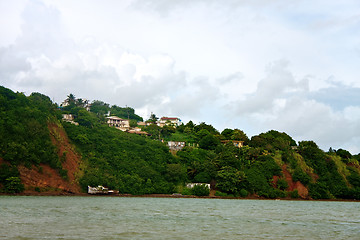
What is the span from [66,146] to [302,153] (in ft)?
201

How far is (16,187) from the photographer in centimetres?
6212

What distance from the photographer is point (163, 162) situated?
8775 centimetres

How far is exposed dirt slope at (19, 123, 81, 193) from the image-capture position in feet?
218

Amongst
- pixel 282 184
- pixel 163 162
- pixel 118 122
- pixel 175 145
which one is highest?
pixel 118 122

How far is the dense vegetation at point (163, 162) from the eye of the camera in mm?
71500

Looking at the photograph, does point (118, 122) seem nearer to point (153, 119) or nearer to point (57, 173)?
point (153, 119)

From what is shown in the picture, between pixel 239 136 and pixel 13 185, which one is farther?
pixel 239 136

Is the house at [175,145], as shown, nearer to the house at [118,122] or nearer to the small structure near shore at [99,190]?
the house at [118,122]

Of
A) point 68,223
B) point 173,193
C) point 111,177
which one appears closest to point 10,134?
point 111,177

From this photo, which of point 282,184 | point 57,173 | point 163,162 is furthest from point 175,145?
point 57,173

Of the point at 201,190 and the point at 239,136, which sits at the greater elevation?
the point at 239,136

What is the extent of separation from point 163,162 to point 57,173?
2583 centimetres

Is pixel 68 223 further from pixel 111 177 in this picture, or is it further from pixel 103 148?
pixel 103 148

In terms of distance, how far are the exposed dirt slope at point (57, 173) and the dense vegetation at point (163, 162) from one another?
1.37 m
